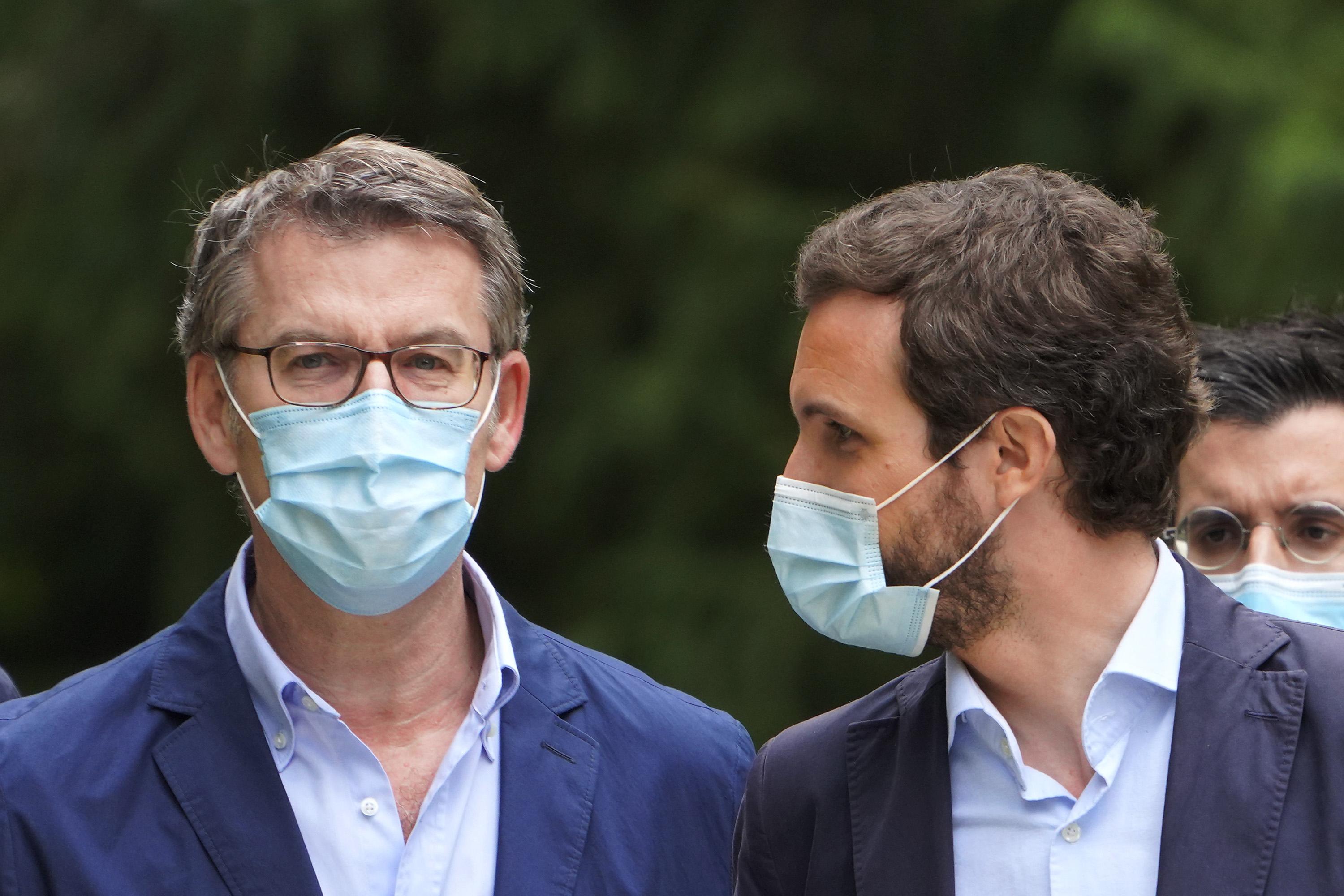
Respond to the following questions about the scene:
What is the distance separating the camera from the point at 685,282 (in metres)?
6.31

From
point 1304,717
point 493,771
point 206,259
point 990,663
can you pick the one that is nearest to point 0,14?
point 206,259

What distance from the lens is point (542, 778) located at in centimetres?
277

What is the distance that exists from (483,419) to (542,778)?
2.30 ft

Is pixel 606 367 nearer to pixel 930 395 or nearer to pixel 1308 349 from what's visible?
pixel 1308 349

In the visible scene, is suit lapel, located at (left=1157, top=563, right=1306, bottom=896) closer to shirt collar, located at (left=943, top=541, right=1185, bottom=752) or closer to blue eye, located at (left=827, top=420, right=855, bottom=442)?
shirt collar, located at (left=943, top=541, right=1185, bottom=752)

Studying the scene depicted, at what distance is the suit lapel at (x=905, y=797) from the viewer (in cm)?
237

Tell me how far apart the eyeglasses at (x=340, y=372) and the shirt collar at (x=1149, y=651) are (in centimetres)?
108

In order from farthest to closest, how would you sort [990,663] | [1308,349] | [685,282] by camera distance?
[685,282]
[1308,349]
[990,663]

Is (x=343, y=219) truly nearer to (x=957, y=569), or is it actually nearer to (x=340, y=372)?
(x=340, y=372)

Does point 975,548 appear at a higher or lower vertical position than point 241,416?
lower

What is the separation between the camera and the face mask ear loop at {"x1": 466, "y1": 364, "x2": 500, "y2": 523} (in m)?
2.84

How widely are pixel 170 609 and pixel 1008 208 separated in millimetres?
5326

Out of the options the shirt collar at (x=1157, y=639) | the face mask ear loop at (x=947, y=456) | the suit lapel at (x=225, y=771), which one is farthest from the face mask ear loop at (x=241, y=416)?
the shirt collar at (x=1157, y=639)

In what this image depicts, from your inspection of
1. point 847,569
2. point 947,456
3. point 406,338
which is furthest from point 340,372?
point 947,456
